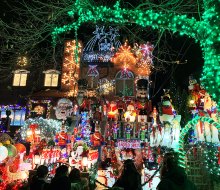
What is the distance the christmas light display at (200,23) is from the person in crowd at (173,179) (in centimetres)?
433

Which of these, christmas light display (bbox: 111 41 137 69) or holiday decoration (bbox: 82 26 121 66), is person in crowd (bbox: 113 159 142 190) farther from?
christmas light display (bbox: 111 41 137 69)

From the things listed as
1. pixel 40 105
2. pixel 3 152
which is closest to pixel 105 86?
pixel 40 105

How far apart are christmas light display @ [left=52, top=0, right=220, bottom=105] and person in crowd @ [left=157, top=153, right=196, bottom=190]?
433 cm

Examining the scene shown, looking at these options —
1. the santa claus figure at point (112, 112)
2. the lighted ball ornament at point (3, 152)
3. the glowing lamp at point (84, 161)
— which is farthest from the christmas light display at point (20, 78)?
the lighted ball ornament at point (3, 152)

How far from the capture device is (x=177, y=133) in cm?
1367

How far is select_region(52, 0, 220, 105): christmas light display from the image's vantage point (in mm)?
7992

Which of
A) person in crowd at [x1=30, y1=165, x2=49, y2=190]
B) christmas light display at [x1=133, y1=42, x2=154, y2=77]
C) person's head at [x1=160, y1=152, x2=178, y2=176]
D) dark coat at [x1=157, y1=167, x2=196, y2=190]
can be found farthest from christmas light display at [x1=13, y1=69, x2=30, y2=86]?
dark coat at [x1=157, y1=167, x2=196, y2=190]

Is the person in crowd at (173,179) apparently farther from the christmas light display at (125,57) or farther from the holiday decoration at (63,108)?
the christmas light display at (125,57)

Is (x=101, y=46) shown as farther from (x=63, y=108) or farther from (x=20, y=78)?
(x=20, y=78)

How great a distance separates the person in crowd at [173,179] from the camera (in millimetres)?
3902

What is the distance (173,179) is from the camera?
4.01 metres

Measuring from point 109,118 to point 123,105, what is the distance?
1.69 meters

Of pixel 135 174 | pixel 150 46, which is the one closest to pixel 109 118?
pixel 150 46

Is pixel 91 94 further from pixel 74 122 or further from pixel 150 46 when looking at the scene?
pixel 150 46
